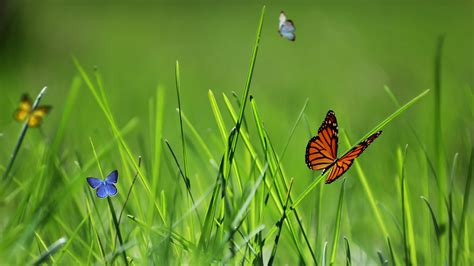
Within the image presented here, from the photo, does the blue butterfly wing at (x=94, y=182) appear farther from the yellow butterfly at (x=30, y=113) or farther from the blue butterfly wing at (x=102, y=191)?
the yellow butterfly at (x=30, y=113)

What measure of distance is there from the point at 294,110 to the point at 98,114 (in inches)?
31.5

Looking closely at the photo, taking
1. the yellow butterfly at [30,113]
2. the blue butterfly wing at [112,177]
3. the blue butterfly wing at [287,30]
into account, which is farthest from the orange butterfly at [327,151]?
the yellow butterfly at [30,113]

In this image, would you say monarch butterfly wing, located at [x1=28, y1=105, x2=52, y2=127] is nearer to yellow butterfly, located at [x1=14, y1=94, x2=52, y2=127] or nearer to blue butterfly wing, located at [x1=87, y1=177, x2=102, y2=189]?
yellow butterfly, located at [x1=14, y1=94, x2=52, y2=127]

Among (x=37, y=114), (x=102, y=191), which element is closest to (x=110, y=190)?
(x=102, y=191)

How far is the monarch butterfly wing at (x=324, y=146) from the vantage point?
833 mm

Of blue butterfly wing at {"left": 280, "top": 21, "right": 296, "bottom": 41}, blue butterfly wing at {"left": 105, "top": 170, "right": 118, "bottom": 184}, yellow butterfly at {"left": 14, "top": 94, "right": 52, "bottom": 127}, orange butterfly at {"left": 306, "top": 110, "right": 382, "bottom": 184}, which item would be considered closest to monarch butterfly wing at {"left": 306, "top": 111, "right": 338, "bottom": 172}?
orange butterfly at {"left": 306, "top": 110, "right": 382, "bottom": 184}

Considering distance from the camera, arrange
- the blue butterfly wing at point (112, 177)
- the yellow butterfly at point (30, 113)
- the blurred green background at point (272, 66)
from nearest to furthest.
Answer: the blue butterfly wing at point (112, 177), the yellow butterfly at point (30, 113), the blurred green background at point (272, 66)

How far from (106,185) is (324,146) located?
0.28 meters

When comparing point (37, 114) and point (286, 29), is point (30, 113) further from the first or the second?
point (286, 29)

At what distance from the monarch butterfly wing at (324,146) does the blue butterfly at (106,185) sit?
0.24 meters

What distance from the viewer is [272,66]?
4406 mm

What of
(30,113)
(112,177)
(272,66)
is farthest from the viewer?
(272,66)

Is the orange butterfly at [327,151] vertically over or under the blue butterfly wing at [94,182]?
under

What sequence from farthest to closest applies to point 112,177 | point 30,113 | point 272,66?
point 272,66 → point 30,113 → point 112,177
